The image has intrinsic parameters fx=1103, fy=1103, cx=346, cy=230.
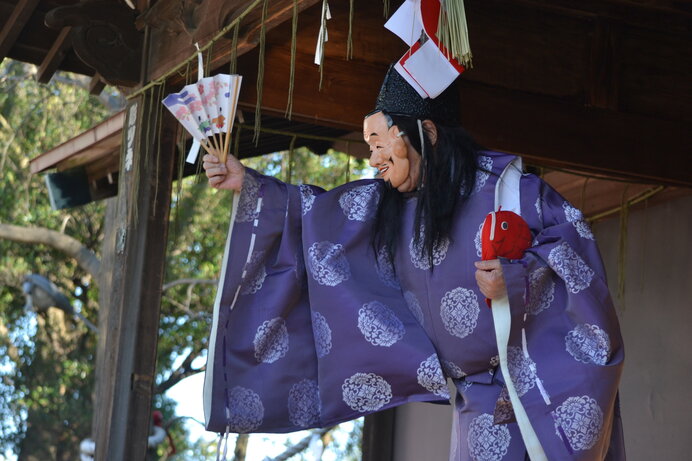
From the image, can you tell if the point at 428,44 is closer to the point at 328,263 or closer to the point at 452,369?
the point at 328,263

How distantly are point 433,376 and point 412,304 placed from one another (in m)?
0.24

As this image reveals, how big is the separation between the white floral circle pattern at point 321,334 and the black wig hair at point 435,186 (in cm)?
29

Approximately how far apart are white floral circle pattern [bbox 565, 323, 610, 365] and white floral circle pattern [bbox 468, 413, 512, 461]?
0.96ft

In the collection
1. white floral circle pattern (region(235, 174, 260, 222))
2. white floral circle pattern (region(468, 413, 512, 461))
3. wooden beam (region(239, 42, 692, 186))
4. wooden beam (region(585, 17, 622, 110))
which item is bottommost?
white floral circle pattern (region(468, 413, 512, 461))

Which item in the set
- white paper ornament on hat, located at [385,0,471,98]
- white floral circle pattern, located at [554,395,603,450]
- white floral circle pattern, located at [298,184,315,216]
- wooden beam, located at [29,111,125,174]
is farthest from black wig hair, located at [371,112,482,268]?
wooden beam, located at [29,111,125,174]

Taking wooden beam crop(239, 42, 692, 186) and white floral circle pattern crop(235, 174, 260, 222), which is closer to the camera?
white floral circle pattern crop(235, 174, 260, 222)

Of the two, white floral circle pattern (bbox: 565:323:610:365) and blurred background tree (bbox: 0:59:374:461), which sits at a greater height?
blurred background tree (bbox: 0:59:374:461)

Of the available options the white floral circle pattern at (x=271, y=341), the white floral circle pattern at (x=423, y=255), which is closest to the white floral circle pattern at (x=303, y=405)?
the white floral circle pattern at (x=271, y=341)

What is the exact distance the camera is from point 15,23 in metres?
5.14

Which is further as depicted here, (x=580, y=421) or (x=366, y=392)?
(x=366, y=392)

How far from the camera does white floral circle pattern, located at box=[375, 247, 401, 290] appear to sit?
3342 millimetres

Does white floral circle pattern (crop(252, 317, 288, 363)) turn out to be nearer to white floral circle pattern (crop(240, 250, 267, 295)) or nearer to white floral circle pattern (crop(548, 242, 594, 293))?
white floral circle pattern (crop(240, 250, 267, 295))

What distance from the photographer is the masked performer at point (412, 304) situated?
284 cm

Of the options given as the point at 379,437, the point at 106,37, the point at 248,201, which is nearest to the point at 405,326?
the point at 248,201
